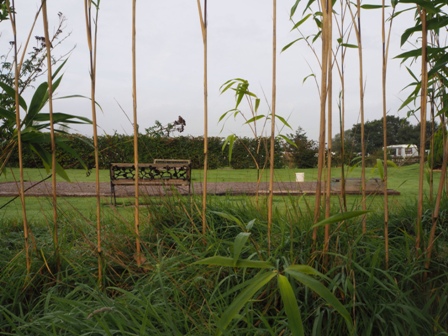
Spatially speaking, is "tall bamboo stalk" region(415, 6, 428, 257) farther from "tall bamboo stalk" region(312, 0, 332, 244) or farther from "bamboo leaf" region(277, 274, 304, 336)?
"bamboo leaf" region(277, 274, 304, 336)

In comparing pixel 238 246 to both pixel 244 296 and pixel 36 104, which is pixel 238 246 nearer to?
pixel 244 296

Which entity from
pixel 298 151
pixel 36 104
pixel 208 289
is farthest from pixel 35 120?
pixel 298 151

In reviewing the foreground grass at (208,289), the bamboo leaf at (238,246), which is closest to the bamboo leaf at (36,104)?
the foreground grass at (208,289)

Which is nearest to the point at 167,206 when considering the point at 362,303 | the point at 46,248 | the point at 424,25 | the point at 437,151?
the point at 46,248

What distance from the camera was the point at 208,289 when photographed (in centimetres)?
183

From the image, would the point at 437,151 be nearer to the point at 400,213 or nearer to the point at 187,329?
the point at 400,213

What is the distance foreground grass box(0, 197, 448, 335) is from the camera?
64.1 inches

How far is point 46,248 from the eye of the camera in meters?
2.45

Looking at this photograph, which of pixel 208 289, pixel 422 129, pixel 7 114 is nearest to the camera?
pixel 208 289

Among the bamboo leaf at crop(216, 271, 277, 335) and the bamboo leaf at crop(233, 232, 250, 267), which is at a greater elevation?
the bamboo leaf at crop(233, 232, 250, 267)

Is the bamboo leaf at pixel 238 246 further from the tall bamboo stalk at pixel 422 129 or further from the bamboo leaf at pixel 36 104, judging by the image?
the bamboo leaf at pixel 36 104

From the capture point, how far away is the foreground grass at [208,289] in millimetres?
1628

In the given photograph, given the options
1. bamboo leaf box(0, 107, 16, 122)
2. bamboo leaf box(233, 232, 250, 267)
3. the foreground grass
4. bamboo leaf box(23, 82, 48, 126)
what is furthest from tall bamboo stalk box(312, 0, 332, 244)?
bamboo leaf box(0, 107, 16, 122)

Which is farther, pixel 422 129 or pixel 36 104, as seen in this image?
pixel 36 104
